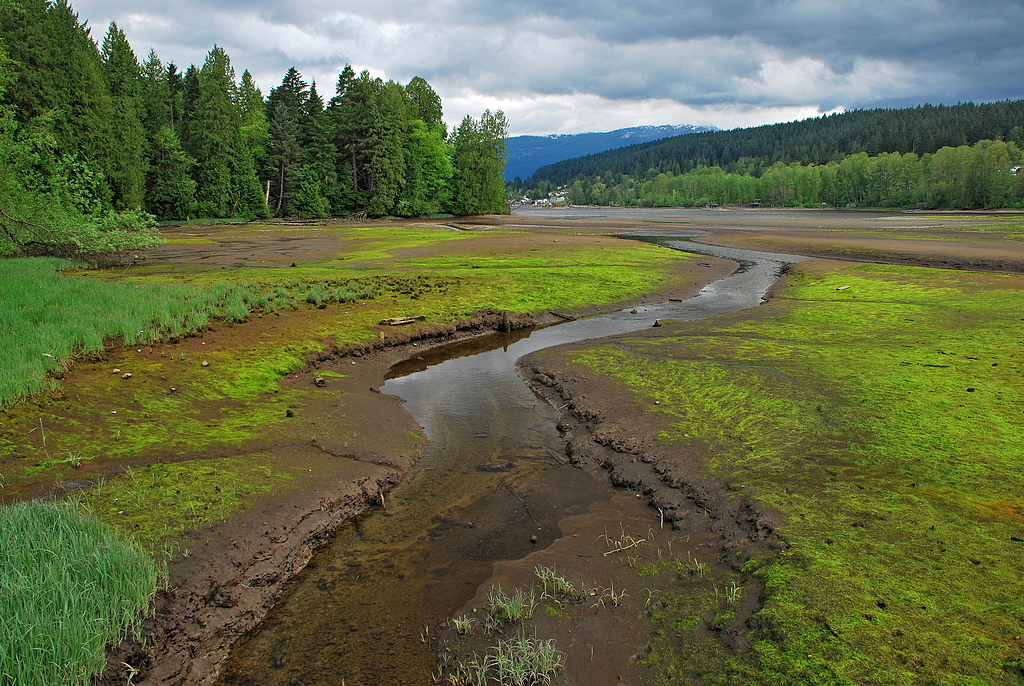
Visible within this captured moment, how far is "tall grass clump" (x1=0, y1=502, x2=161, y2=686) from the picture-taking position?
4504mm

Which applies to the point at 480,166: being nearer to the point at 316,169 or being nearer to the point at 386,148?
the point at 386,148

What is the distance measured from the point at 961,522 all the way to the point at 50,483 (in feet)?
35.5

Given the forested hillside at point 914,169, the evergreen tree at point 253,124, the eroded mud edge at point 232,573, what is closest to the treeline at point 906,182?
the forested hillside at point 914,169

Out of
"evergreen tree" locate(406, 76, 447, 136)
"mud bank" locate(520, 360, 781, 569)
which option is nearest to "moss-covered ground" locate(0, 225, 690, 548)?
"mud bank" locate(520, 360, 781, 569)

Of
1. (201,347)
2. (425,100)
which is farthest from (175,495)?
(425,100)

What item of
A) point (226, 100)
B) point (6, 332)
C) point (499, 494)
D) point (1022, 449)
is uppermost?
point (226, 100)

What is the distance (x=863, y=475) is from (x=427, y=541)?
5862mm

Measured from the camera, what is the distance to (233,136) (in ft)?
258

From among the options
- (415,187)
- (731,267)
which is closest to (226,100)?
(415,187)

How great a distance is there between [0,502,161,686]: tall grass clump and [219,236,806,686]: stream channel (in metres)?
1.11

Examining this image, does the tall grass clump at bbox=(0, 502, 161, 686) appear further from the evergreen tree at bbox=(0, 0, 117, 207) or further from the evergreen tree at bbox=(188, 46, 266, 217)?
the evergreen tree at bbox=(188, 46, 266, 217)

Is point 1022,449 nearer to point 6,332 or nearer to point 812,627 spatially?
point 812,627

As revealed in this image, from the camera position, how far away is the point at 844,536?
6.50m

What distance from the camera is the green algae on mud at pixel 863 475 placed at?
4879mm
